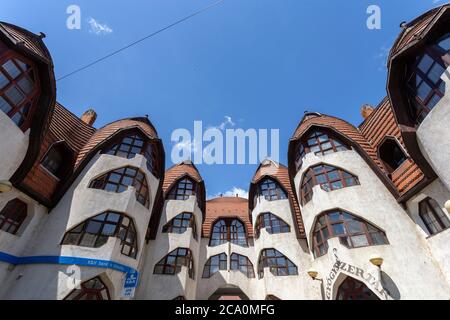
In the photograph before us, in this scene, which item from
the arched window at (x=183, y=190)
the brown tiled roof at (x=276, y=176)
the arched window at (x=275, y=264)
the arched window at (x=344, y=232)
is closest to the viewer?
the arched window at (x=344, y=232)

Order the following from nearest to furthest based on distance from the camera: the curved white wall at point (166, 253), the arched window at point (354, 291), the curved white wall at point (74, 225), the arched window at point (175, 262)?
the curved white wall at point (74, 225)
the arched window at point (354, 291)
the curved white wall at point (166, 253)
the arched window at point (175, 262)

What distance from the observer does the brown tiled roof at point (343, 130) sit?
47.4 ft

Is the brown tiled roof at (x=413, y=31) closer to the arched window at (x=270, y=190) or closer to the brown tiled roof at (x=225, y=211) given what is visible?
the arched window at (x=270, y=190)

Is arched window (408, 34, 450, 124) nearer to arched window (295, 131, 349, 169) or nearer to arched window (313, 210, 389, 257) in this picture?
arched window (295, 131, 349, 169)

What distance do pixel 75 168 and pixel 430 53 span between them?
62.9 ft

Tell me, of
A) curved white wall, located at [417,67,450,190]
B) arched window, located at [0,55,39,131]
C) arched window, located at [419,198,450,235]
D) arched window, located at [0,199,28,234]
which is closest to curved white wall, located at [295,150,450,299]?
arched window, located at [419,198,450,235]

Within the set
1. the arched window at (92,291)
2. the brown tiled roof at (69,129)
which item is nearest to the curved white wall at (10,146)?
the brown tiled roof at (69,129)

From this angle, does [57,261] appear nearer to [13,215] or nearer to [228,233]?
[13,215]

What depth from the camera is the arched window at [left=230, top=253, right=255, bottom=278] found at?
1934cm

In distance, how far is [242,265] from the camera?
19.7 m

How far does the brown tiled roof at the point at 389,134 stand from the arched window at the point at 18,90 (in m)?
17.8

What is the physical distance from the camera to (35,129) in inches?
439
